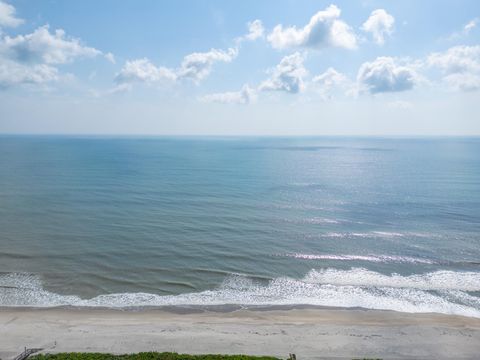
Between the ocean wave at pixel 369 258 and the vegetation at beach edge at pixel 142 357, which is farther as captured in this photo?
the ocean wave at pixel 369 258

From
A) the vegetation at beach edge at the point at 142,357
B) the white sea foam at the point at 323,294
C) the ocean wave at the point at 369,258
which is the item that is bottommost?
the white sea foam at the point at 323,294

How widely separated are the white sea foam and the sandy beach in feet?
5.08

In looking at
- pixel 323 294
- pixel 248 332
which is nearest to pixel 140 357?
pixel 248 332

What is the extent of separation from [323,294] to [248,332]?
428 inches

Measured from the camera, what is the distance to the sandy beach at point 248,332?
25703 mm

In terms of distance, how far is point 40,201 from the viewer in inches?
2655

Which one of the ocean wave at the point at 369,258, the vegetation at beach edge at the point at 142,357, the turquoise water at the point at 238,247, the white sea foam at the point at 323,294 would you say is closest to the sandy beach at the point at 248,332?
the white sea foam at the point at 323,294

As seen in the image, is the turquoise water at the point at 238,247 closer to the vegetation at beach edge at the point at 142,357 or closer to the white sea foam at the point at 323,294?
the white sea foam at the point at 323,294

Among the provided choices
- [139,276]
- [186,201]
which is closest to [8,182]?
[186,201]

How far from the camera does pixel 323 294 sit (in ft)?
118

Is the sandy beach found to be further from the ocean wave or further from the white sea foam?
the ocean wave

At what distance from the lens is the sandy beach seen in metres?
25.7

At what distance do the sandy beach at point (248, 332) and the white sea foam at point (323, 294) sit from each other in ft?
5.08

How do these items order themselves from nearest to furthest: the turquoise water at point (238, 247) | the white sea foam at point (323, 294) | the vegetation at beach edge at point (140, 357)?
the vegetation at beach edge at point (140, 357) < the white sea foam at point (323, 294) < the turquoise water at point (238, 247)
